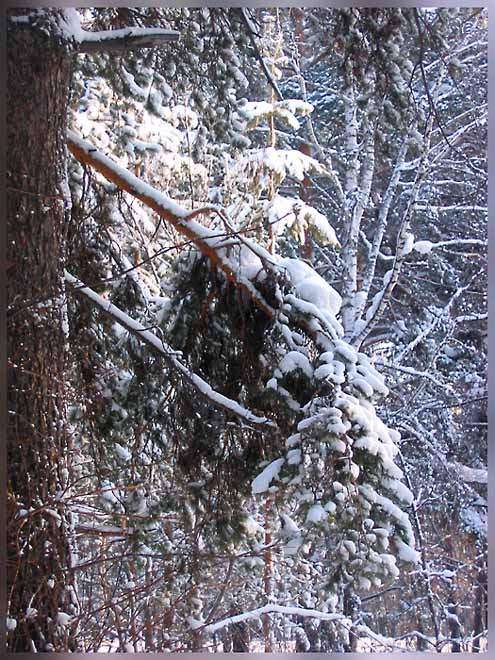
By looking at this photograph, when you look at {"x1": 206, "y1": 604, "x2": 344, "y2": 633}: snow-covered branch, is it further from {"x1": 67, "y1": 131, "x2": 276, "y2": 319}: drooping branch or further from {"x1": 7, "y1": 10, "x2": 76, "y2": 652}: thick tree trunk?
{"x1": 67, "y1": 131, "x2": 276, "y2": 319}: drooping branch

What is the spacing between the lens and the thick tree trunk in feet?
5.99

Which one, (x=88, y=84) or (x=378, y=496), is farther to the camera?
(x=88, y=84)

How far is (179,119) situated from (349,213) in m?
0.58

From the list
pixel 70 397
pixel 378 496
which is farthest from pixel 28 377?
pixel 378 496

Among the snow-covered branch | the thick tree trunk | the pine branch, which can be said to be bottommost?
the snow-covered branch

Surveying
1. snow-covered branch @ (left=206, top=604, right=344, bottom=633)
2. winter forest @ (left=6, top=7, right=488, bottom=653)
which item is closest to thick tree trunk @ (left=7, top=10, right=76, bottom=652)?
winter forest @ (left=6, top=7, right=488, bottom=653)

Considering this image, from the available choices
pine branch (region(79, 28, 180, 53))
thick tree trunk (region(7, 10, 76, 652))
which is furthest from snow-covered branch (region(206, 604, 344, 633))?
pine branch (region(79, 28, 180, 53))

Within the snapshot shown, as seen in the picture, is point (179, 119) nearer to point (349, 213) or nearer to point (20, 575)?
point (349, 213)

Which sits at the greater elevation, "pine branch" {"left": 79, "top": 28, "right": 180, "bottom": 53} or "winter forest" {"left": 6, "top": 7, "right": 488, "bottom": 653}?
"pine branch" {"left": 79, "top": 28, "right": 180, "bottom": 53}

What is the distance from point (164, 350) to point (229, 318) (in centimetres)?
21

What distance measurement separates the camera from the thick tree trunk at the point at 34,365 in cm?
183

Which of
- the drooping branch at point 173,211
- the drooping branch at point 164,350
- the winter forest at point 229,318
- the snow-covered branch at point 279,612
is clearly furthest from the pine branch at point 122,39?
the snow-covered branch at point 279,612

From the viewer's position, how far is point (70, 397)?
186 centimetres

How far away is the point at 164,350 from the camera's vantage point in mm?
1863
